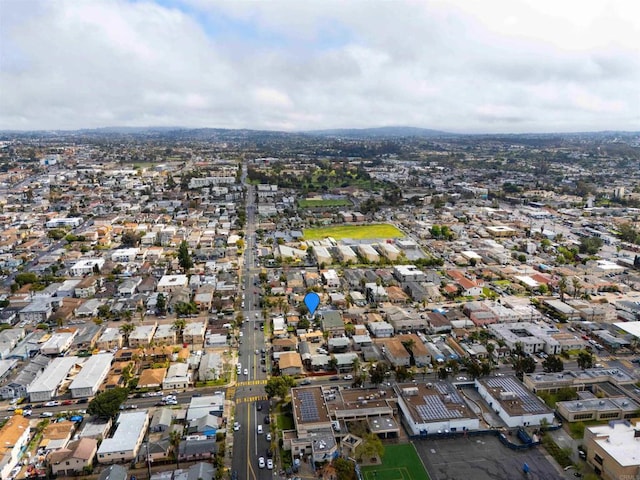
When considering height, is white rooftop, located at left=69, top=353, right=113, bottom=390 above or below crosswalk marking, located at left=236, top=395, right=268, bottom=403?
above

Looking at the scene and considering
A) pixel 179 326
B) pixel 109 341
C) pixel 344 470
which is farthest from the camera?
pixel 179 326

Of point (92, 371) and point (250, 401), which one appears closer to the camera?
point (250, 401)

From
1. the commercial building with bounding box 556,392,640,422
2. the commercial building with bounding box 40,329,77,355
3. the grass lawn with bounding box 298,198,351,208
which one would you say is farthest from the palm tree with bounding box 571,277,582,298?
the grass lawn with bounding box 298,198,351,208

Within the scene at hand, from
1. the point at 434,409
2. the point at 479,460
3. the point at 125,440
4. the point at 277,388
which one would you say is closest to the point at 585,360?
the point at 434,409

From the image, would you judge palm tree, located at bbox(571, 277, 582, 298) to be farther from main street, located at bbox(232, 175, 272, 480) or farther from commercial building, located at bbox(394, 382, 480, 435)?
main street, located at bbox(232, 175, 272, 480)

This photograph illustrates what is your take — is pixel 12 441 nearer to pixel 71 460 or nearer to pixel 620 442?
A: pixel 71 460

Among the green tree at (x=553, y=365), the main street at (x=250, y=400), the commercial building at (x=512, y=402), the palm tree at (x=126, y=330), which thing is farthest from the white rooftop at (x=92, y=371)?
the green tree at (x=553, y=365)
